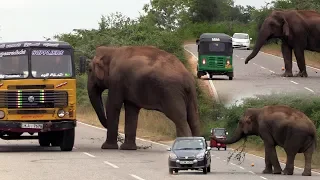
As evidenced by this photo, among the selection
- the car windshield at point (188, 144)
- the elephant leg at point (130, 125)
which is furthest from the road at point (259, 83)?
the car windshield at point (188, 144)

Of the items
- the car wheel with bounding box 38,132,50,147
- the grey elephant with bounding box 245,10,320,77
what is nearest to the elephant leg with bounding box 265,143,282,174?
the car wheel with bounding box 38,132,50,147

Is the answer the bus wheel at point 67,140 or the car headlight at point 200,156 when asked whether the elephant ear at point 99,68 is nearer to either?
the bus wheel at point 67,140

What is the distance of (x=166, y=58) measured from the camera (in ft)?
115

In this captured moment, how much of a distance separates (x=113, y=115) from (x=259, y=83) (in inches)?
969

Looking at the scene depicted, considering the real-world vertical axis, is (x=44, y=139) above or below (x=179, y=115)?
below

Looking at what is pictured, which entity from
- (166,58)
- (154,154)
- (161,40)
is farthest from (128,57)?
(161,40)

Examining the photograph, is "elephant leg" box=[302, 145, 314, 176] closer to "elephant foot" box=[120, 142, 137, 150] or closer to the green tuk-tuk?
"elephant foot" box=[120, 142, 137, 150]

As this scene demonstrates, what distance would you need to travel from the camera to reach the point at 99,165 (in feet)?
94.3

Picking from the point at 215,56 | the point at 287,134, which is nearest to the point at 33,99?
the point at 287,134

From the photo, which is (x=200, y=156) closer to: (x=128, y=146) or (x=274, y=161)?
(x=274, y=161)

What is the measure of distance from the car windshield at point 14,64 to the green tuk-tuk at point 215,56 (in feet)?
94.1

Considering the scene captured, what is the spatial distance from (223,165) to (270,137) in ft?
10.8

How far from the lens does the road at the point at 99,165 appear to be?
85.1 feet

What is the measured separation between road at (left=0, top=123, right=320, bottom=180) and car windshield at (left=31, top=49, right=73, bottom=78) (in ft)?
8.45
